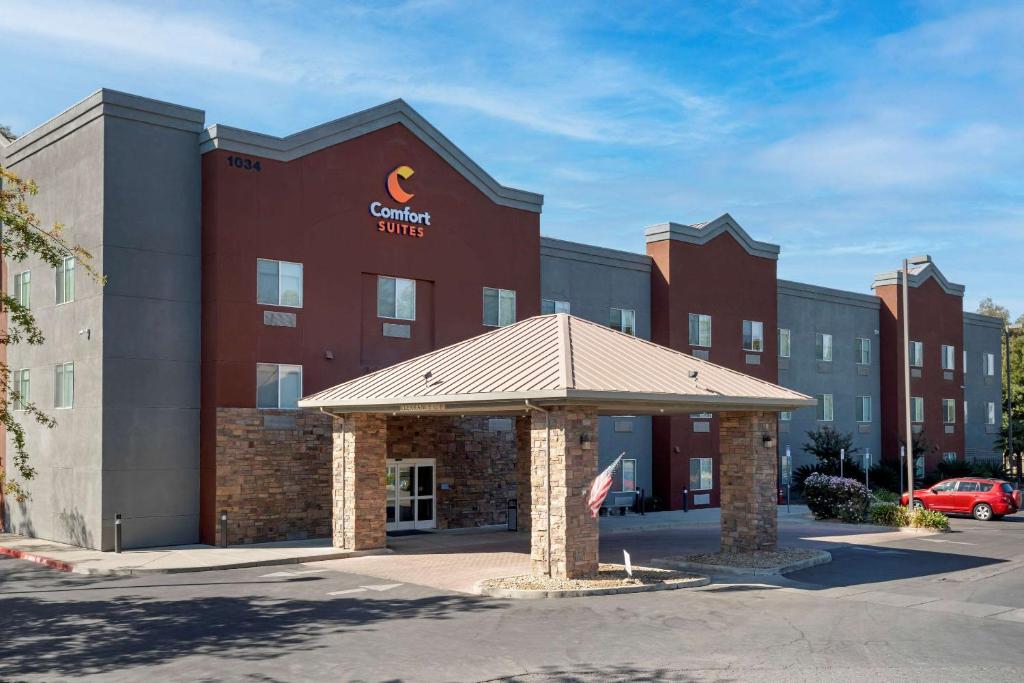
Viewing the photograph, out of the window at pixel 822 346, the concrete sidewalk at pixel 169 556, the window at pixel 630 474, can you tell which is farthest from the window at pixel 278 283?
the window at pixel 822 346

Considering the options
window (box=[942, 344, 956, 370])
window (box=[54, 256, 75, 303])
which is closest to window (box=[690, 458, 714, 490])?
window (box=[942, 344, 956, 370])

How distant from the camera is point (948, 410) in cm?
5516

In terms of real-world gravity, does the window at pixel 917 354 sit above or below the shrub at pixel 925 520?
above

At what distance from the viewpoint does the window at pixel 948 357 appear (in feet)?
180

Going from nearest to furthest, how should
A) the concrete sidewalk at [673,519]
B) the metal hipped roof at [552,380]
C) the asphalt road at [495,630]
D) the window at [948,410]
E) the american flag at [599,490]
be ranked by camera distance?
the asphalt road at [495,630] < the american flag at [599,490] < the metal hipped roof at [552,380] < the concrete sidewalk at [673,519] < the window at [948,410]

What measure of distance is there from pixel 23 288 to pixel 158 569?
12.9m

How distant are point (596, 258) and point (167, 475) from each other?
18132 millimetres

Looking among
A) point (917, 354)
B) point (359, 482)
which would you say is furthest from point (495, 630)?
point (917, 354)

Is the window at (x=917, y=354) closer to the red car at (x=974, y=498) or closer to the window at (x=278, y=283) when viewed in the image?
the red car at (x=974, y=498)

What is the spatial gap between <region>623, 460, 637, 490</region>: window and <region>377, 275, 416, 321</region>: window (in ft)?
39.0

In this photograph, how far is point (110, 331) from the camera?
25.2m

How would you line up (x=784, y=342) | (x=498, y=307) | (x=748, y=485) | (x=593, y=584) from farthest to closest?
(x=784, y=342)
(x=498, y=307)
(x=748, y=485)
(x=593, y=584)

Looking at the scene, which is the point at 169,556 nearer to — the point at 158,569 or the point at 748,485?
the point at 158,569

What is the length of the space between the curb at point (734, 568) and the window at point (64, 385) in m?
16.1
